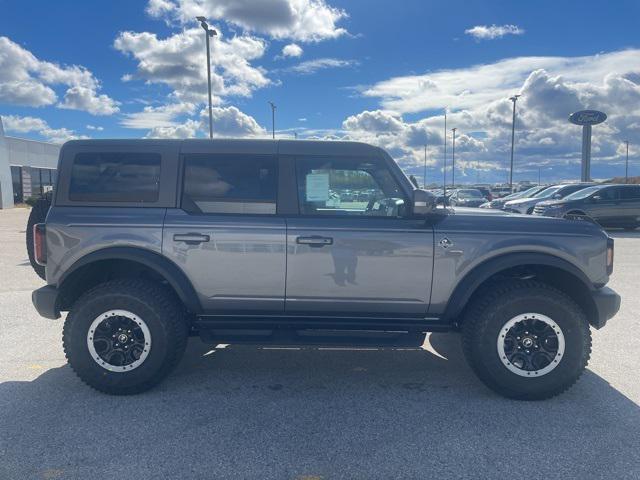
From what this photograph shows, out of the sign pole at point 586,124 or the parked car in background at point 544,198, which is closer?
the parked car in background at point 544,198

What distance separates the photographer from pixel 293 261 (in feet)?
13.1

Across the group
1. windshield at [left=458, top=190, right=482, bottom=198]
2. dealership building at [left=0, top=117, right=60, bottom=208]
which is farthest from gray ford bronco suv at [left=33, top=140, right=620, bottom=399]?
dealership building at [left=0, top=117, right=60, bottom=208]

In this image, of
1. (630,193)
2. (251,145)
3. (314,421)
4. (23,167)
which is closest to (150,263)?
(251,145)

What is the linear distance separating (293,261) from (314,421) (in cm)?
118

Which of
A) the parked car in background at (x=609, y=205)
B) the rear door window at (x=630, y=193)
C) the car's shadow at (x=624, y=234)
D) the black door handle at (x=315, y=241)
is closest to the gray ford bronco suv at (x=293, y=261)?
the black door handle at (x=315, y=241)

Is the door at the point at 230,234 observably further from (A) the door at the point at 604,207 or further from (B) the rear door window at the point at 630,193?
(B) the rear door window at the point at 630,193

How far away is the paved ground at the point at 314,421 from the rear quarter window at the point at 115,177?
5.14 feet

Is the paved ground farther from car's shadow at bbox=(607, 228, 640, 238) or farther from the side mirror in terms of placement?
car's shadow at bbox=(607, 228, 640, 238)

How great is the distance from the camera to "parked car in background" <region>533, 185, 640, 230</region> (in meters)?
16.3

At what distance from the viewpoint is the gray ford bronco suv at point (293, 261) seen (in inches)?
157

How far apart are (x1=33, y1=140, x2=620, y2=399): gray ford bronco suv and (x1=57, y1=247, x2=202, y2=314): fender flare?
11 millimetres

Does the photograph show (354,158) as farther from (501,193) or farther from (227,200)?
(501,193)

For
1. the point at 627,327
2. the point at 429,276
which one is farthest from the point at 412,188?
the point at 627,327

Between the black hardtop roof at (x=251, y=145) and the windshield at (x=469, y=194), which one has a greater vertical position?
the black hardtop roof at (x=251, y=145)
